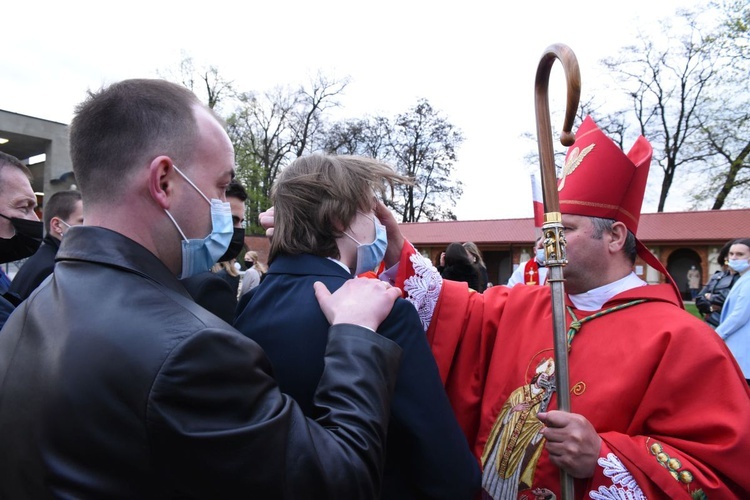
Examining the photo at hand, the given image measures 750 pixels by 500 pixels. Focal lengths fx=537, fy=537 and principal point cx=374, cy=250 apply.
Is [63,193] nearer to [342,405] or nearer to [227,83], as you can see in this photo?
[342,405]

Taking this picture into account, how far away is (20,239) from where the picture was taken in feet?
10.8

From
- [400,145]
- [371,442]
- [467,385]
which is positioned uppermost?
[400,145]

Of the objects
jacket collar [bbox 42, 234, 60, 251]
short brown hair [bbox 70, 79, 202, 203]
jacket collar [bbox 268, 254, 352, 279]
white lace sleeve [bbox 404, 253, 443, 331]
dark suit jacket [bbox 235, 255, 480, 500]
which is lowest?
dark suit jacket [bbox 235, 255, 480, 500]

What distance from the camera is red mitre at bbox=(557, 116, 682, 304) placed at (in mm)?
2268

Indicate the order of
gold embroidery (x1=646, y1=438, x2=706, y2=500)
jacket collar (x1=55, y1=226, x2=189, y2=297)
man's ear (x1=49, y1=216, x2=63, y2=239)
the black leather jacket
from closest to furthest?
1. the black leather jacket
2. jacket collar (x1=55, y1=226, x2=189, y2=297)
3. gold embroidery (x1=646, y1=438, x2=706, y2=500)
4. man's ear (x1=49, y1=216, x2=63, y2=239)

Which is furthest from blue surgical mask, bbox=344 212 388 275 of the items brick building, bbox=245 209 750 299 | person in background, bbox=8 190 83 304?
brick building, bbox=245 209 750 299

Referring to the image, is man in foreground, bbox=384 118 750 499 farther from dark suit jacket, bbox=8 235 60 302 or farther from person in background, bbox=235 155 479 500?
dark suit jacket, bbox=8 235 60 302

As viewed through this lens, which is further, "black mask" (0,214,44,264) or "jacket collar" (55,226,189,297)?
"black mask" (0,214,44,264)

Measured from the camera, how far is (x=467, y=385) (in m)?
2.31

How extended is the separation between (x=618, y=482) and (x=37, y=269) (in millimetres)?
3777

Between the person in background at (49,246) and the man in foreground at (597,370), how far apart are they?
2592 mm

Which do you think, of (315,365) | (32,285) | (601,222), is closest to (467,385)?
(601,222)

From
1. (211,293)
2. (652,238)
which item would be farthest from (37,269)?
(652,238)

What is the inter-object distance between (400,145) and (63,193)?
3738 cm
